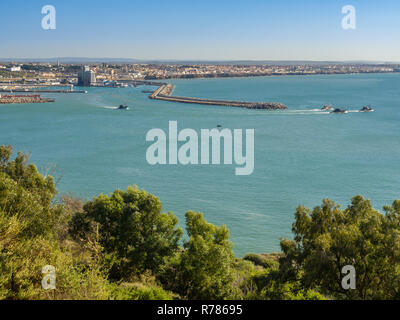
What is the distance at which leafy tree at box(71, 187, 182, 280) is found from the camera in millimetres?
5453

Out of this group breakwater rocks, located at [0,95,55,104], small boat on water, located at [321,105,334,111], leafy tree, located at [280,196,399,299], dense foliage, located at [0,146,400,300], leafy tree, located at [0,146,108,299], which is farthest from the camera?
breakwater rocks, located at [0,95,55,104]

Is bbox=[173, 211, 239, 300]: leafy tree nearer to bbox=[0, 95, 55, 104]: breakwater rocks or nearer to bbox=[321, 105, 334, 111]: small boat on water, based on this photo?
bbox=[321, 105, 334, 111]: small boat on water

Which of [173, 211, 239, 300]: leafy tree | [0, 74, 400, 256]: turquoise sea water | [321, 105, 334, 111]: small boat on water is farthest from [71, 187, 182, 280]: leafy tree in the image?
[321, 105, 334, 111]: small boat on water

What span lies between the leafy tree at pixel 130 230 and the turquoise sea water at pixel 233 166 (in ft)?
9.52

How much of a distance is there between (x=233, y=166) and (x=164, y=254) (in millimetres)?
8968

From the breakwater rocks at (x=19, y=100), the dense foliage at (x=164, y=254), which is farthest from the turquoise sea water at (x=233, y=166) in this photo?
the breakwater rocks at (x=19, y=100)

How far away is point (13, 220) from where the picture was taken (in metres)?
3.71

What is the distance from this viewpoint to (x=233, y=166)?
14328 millimetres

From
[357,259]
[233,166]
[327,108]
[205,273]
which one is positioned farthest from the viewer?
[327,108]

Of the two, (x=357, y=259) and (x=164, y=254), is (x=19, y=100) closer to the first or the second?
(x=164, y=254)

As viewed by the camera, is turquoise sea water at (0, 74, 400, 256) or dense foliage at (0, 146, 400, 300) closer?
dense foliage at (0, 146, 400, 300)

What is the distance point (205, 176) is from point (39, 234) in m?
8.41

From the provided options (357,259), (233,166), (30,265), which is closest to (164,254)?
(30,265)

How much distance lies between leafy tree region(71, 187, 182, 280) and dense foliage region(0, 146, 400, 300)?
0.04ft
